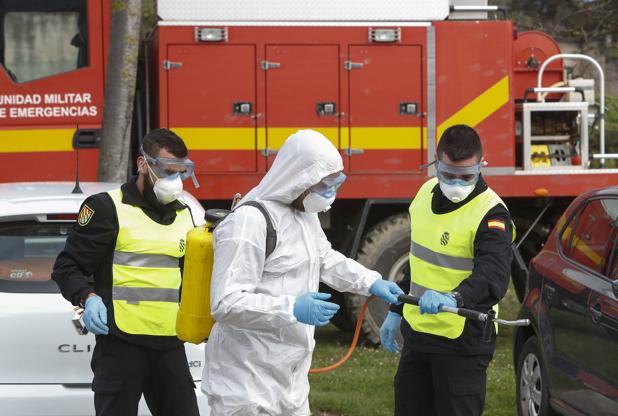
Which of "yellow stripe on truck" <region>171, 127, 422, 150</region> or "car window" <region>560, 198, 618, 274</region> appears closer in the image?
"car window" <region>560, 198, 618, 274</region>

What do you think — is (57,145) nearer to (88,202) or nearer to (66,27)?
(66,27)

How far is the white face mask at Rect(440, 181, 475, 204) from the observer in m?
5.30

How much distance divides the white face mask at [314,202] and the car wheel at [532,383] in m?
2.89

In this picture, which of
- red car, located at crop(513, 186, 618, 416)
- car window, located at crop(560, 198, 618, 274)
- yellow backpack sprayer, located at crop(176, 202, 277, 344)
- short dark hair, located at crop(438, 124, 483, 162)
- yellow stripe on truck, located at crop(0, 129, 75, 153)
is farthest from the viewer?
yellow stripe on truck, located at crop(0, 129, 75, 153)

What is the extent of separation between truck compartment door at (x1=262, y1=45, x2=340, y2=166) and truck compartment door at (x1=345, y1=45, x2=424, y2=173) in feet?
0.53

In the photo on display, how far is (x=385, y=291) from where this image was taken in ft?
15.7

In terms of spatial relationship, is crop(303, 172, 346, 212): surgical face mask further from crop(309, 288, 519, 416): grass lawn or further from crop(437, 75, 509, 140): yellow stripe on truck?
crop(437, 75, 509, 140): yellow stripe on truck

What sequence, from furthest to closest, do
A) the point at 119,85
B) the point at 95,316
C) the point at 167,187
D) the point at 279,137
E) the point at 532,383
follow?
the point at 279,137 → the point at 119,85 → the point at 532,383 → the point at 167,187 → the point at 95,316

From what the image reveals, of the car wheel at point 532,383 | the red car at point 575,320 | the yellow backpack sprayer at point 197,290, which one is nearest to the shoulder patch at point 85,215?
the yellow backpack sprayer at point 197,290

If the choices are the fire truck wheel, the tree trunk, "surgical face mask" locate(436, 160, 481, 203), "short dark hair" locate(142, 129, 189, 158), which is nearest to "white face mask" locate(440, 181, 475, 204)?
"surgical face mask" locate(436, 160, 481, 203)

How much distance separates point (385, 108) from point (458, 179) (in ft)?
16.5

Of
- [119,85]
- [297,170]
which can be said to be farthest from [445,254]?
[119,85]

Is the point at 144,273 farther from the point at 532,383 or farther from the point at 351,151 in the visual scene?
the point at 351,151

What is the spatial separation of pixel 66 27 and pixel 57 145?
0.96m
